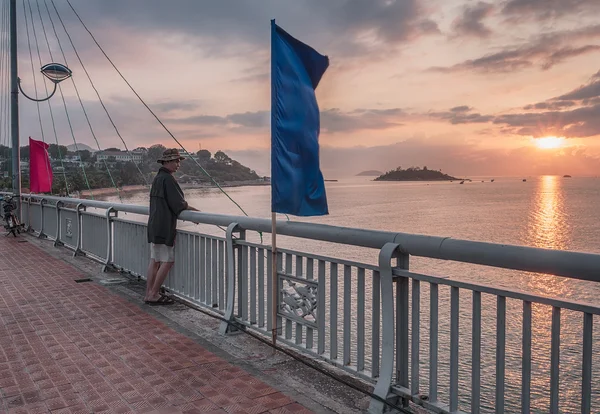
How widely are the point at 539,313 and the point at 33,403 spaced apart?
16.2 meters

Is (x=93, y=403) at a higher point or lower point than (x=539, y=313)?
higher

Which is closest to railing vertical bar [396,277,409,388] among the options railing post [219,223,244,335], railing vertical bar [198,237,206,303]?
railing post [219,223,244,335]

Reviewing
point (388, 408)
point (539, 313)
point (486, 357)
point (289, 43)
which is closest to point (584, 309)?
point (388, 408)

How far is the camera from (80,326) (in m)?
5.53

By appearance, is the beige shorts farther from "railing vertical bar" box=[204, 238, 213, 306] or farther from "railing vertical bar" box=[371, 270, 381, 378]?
"railing vertical bar" box=[371, 270, 381, 378]

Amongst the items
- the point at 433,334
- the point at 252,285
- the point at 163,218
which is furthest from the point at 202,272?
the point at 433,334

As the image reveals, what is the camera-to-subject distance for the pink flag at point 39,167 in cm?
1555

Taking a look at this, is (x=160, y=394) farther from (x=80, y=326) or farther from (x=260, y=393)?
(x=80, y=326)

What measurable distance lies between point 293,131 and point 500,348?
2.33 m

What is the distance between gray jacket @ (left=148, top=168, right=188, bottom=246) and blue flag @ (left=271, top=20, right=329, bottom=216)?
212 cm

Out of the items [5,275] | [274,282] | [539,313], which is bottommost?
[539,313]

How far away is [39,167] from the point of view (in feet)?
51.6

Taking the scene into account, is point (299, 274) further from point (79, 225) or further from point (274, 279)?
point (79, 225)

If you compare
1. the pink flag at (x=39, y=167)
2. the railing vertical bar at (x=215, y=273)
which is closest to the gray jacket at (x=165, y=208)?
the railing vertical bar at (x=215, y=273)
